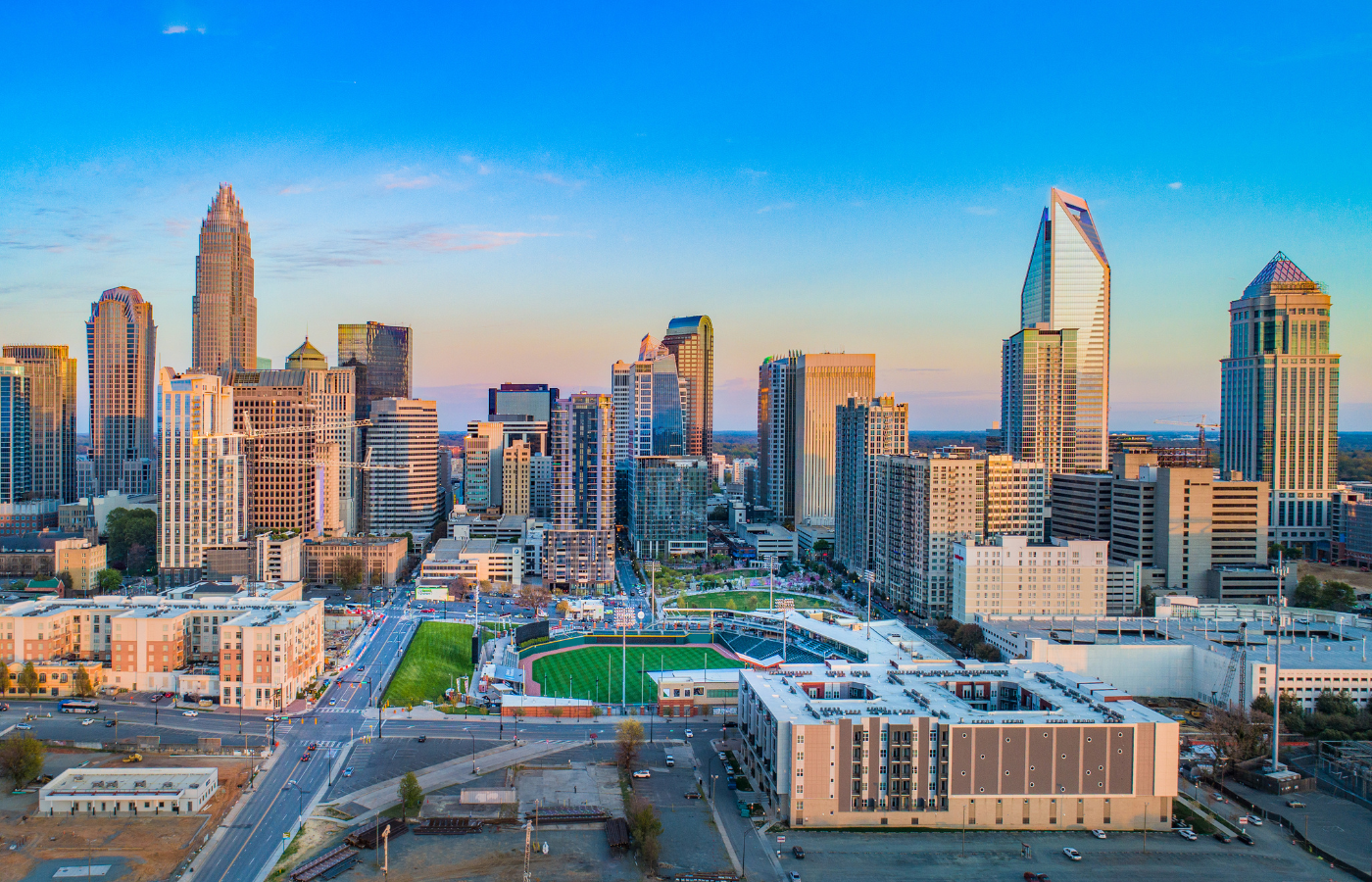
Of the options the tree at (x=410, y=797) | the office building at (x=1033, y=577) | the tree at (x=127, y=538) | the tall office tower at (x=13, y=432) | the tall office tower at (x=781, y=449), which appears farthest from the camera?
the tall office tower at (x=781, y=449)

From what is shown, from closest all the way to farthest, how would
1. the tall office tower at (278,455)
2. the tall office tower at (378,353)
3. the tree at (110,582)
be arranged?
1. the tree at (110,582)
2. the tall office tower at (278,455)
3. the tall office tower at (378,353)

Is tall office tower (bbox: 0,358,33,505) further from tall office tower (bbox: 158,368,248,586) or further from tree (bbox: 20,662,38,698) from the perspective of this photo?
tree (bbox: 20,662,38,698)

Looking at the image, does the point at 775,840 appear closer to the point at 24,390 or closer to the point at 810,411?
the point at 810,411

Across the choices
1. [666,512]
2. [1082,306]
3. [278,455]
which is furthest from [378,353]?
[1082,306]

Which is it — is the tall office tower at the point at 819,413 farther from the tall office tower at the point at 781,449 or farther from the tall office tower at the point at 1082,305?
the tall office tower at the point at 1082,305

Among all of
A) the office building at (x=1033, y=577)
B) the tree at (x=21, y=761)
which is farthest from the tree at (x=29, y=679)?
the office building at (x=1033, y=577)

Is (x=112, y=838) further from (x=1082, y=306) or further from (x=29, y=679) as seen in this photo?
(x=1082, y=306)
